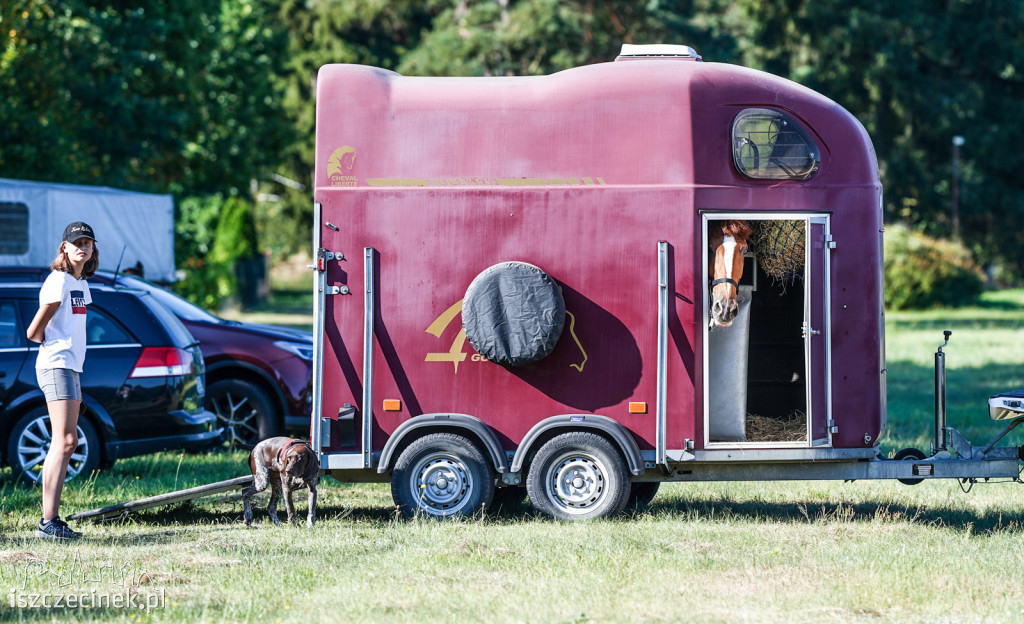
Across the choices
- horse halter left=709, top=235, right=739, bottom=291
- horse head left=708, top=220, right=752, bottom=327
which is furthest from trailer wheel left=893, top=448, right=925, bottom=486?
horse halter left=709, top=235, right=739, bottom=291

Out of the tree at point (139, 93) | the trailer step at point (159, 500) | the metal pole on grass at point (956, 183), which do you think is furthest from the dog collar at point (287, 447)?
the metal pole on grass at point (956, 183)

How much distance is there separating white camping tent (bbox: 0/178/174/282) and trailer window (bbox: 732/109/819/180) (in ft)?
37.2

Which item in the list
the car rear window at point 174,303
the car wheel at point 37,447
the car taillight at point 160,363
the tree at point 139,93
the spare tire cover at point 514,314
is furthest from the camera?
the tree at point 139,93

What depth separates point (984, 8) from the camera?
54.0m

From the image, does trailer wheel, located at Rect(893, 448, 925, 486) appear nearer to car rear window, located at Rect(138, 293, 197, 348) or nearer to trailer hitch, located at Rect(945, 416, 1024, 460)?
trailer hitch, located at Rect(945, 416, 1024, 460)

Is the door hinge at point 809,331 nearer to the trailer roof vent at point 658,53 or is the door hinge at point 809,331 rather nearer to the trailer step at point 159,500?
the trailer roof vent at point 658,53

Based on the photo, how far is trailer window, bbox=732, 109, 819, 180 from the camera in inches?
318

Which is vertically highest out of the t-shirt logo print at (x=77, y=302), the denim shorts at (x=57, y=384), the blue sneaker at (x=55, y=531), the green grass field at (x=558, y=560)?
the t-shirt logo print at (x=77, y=302)

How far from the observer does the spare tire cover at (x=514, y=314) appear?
26.2ft

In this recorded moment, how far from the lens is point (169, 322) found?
406 inches

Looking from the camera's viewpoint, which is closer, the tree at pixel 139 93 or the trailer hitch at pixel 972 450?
the trailer hitch at pixel 972 450

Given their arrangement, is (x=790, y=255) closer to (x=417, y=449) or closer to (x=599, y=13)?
(x=417, y=449)

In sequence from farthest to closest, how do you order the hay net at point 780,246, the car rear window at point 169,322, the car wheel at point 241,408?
the car wheel at point 241,408 → the car rear window at point 169,322 → the hay net at point 780,246

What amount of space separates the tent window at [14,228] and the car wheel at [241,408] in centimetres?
597
